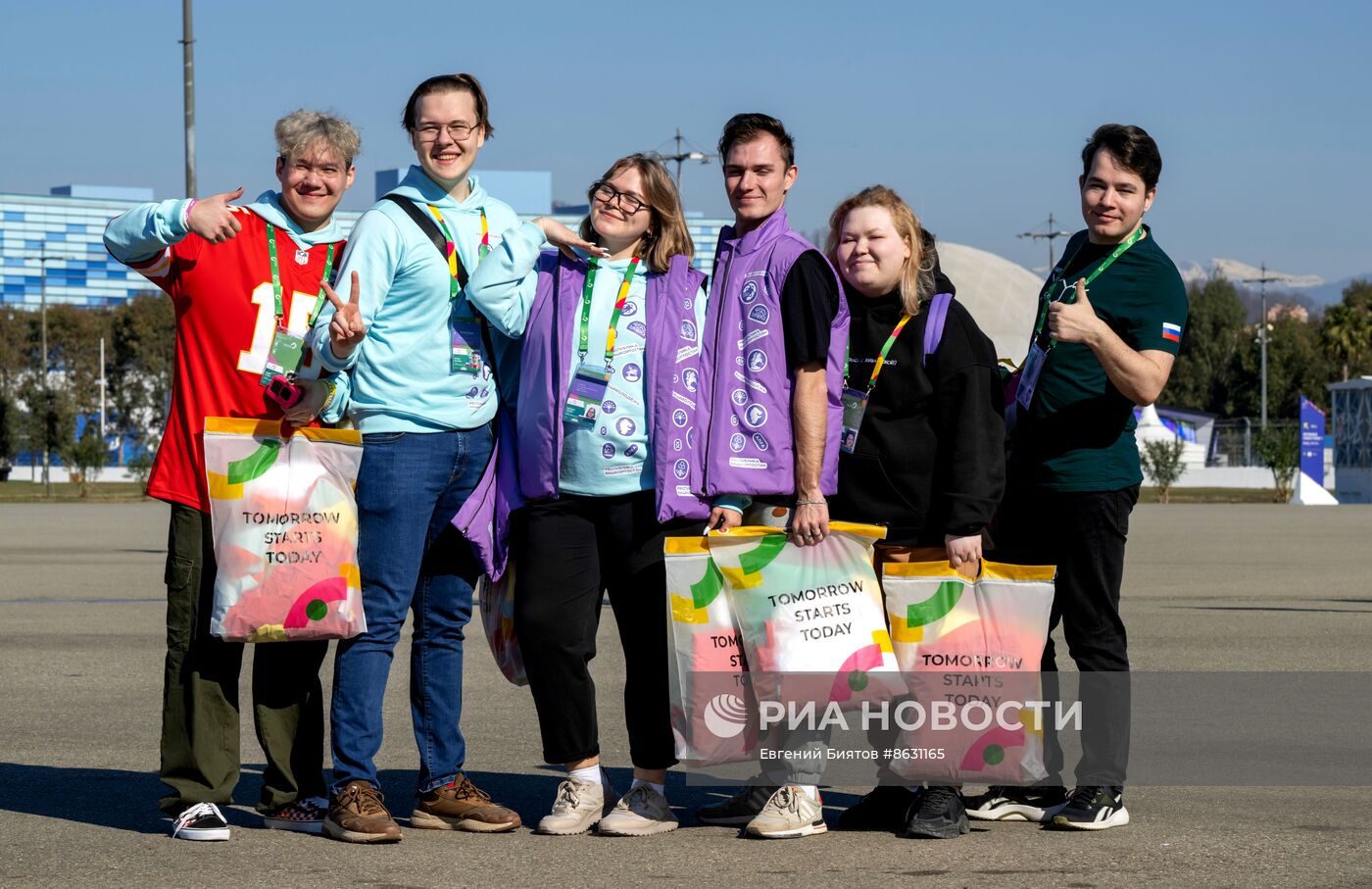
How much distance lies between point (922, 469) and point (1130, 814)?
141cm

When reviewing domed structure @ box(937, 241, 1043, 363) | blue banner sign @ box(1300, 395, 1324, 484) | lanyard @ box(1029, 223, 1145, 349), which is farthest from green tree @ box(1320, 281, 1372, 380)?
lanyard @ box(1029, 223, 1145, 349)

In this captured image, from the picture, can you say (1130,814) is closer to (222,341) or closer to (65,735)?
(222,341)

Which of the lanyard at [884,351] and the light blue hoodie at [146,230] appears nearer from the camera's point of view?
the light blue hoodie at [146,230]

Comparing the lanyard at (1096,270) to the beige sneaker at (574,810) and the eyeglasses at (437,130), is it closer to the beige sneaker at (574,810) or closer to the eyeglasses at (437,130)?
the eyeglasses at (437,130)

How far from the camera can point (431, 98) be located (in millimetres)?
5516

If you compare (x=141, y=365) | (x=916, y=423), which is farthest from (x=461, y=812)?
(x=141, y=365)

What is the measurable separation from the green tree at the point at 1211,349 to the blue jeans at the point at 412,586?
10224cm

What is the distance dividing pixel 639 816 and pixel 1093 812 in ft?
4.82

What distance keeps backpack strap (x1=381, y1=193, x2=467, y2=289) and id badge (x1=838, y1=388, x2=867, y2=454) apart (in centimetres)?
130

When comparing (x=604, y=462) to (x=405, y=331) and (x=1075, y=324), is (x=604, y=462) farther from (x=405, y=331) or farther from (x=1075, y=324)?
(x=1075, y=324)

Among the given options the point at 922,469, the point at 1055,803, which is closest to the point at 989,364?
the point at 922,469

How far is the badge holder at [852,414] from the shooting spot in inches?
215

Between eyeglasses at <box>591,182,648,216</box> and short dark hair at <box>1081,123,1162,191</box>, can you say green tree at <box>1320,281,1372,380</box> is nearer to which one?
short dark hair at <box>1081,123,1162,191</box>

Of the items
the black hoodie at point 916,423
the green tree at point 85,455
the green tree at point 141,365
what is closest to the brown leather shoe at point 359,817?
the black hoodie at point 916,423
